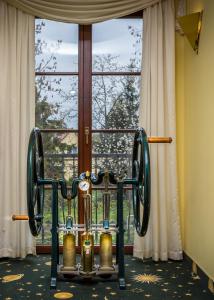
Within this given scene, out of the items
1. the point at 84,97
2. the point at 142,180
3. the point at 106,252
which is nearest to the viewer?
the point at 142,180

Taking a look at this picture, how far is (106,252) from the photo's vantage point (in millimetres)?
3510

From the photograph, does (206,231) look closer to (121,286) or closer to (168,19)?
(121,286)

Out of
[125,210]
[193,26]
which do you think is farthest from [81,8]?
[125,210]

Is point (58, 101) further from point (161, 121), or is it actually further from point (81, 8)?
point (161, 121)

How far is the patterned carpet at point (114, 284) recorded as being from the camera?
124 inches

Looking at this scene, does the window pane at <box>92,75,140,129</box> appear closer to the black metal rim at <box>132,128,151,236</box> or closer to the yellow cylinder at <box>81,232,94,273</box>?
the black metal rim at <box>132,128,151,236</box>

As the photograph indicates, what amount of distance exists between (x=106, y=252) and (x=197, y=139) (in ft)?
3.96

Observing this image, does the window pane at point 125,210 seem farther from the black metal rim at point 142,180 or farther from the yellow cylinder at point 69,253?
the yellow cylinder at point 69,253

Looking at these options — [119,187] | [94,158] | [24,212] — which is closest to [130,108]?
[94,158]

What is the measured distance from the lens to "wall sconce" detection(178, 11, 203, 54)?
3.54m

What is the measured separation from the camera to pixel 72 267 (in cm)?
351

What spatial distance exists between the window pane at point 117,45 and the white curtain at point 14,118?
0.66 m

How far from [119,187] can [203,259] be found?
886mm

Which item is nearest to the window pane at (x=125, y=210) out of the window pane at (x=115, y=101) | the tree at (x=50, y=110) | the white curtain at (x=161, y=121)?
the white curtain at (x=161, y=121)
